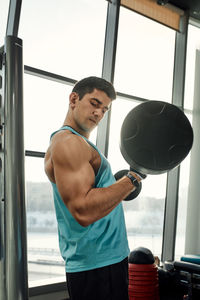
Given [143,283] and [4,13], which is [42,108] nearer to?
[4,13]

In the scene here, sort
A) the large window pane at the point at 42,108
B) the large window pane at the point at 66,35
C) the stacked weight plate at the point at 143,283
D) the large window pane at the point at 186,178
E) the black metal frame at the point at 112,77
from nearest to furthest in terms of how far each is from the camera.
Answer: the stacked weight plate at the point at 143,283 < the black metal frame at the point at 112,77 < the large window pane at the point at 42,108 < the large window pane at the point at 66,35 < the large window pane at the point at 186,178

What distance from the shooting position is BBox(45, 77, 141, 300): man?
3.79ft

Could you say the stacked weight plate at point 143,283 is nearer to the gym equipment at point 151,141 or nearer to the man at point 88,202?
the man at point 88,202

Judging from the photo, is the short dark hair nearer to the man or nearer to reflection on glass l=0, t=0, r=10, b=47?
the man

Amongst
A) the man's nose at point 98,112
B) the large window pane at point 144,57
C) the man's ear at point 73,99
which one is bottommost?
the man's nose at point 98,112

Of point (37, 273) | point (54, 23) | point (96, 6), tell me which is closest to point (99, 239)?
point (37, 273)

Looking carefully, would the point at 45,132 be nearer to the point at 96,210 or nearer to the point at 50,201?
the point at 50,201

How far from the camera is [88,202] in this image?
3.71 feet

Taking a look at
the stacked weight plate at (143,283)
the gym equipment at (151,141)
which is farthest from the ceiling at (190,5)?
the gym equipment at (151,141)

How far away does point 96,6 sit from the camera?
355 cm

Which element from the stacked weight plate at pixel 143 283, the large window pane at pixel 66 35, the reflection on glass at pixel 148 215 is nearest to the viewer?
the stacked weight plate at pixel 143 283

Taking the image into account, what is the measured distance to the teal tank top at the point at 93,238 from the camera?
1.32m

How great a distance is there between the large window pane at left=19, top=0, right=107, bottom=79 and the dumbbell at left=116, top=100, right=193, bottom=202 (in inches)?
75.4

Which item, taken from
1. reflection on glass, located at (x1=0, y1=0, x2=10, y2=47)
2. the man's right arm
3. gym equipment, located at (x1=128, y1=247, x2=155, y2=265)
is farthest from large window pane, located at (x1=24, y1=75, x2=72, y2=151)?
the man's right arm
